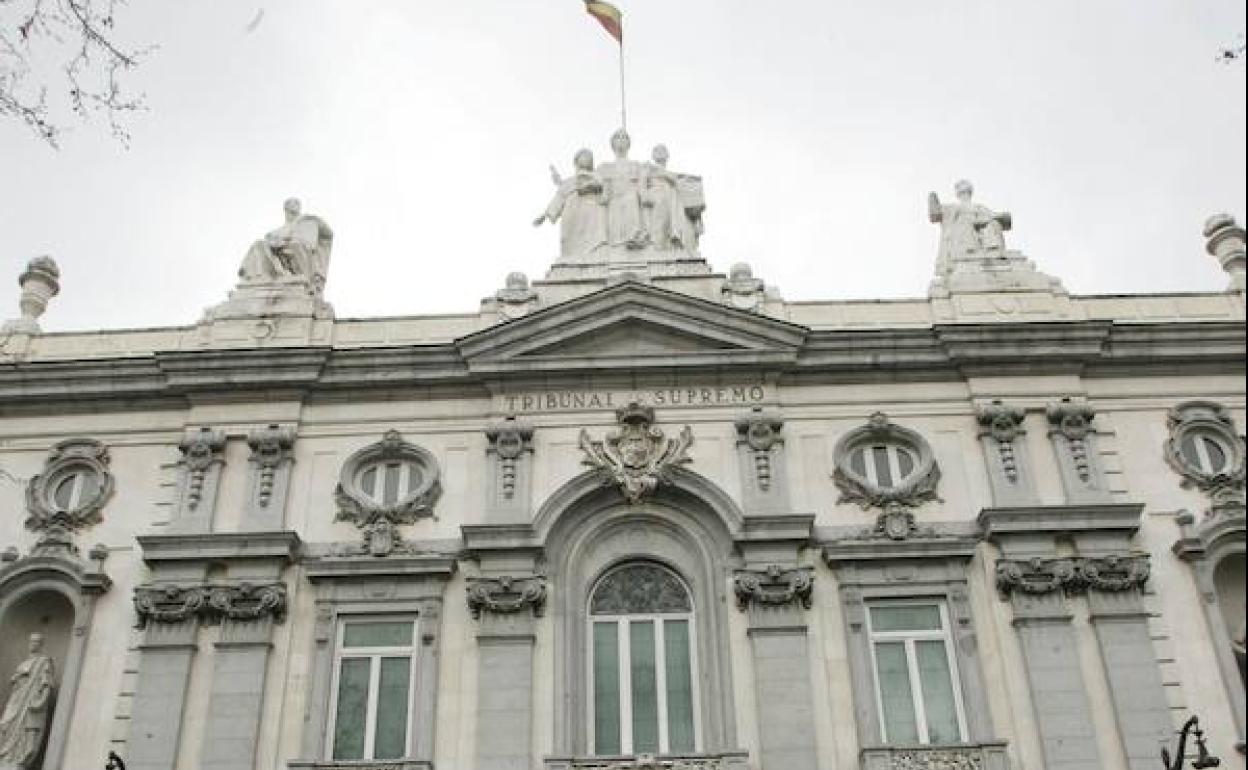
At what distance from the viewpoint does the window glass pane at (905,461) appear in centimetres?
2129

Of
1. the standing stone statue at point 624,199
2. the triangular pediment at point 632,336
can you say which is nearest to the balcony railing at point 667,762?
the triangular pediment at point 632,336

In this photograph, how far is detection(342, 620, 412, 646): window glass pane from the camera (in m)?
20.0

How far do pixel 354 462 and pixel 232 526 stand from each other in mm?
2075

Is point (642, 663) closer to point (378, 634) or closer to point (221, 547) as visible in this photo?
point (378, 634)

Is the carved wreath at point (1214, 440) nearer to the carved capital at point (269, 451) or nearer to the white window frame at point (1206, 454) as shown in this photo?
the white window frame at point (1206, 454)

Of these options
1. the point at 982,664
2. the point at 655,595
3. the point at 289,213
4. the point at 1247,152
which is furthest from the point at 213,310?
the point at 1247,152

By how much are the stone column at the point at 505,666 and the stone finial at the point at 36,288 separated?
387 inches

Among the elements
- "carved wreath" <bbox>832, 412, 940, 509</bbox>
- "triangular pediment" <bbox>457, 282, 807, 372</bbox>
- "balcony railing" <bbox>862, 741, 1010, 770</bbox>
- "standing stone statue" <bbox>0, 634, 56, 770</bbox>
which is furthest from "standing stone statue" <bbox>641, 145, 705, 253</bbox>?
"standing stone statue" <bbox>0, 634, 56, 770</bbox>

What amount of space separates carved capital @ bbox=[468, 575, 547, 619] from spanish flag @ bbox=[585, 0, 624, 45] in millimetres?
11998

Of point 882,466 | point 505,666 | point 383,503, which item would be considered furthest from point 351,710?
point 882,466

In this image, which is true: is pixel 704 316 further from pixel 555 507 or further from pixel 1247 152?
pixel 1247 152

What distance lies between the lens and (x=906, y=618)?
65.6ft

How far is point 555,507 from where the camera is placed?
20.6 metres

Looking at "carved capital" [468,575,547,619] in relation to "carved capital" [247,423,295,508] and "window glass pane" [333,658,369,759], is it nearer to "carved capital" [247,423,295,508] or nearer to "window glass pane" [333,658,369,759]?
"window glass pane" [333,658,369,759]
